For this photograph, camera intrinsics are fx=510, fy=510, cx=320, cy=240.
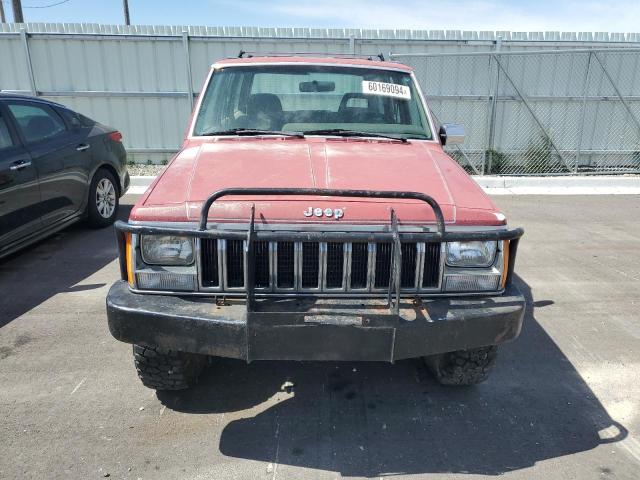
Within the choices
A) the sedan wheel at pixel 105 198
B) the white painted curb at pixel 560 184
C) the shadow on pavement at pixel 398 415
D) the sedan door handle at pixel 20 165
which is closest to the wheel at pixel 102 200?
the sedan wheel at pixel 105 198

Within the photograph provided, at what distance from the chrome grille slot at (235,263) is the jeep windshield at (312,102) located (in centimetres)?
135

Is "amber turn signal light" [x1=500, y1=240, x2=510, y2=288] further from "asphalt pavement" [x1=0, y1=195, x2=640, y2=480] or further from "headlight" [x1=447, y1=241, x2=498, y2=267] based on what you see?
"asphalt pavement" [x1=0, y1=195, x2=640, y2=480]

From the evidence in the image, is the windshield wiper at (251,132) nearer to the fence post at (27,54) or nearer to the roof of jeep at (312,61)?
the roof of jeep at (312,61)

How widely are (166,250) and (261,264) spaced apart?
0.51 metres

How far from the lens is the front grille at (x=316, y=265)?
2.61m

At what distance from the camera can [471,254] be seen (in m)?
2.76

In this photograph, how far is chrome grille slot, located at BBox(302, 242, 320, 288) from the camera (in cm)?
263

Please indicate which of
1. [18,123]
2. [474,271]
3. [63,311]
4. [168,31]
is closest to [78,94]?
[168,31]

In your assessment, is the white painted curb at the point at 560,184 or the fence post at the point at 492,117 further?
the fence post at the point at 492,117

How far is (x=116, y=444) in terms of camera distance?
2.83 m

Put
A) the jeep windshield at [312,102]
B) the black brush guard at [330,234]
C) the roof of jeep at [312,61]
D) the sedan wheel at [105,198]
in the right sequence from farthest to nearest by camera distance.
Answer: the sedan wheel at [105,198]
the roof of jeep at [312,61]
the jeep windshield at [312,102]
the black brush guard at [330,234]

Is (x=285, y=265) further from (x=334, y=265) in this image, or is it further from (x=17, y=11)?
(x=17, y=11)

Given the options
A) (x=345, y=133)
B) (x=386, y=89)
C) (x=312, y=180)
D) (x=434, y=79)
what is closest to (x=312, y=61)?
(x=386, y=89)

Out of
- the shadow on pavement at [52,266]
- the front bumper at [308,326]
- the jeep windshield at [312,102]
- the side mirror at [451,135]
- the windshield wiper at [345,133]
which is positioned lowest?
the shadow on pavement at [52,266]
